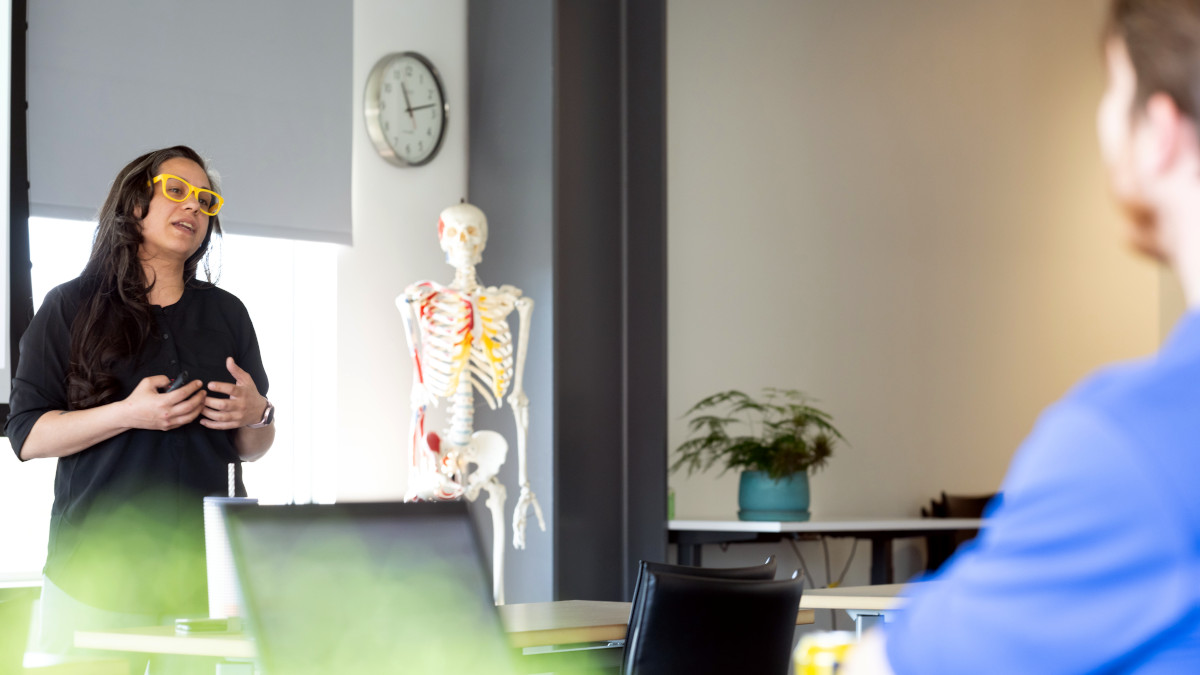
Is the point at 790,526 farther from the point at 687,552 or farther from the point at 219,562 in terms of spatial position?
the point at 219,562

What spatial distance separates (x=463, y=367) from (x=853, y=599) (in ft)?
6.21

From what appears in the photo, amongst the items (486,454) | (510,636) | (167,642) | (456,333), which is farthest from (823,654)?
(486,454)

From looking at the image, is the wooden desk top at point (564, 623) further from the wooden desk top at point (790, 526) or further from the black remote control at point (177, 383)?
the wooden desk top at point (790, 526)

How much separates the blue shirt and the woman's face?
2283 millimetres

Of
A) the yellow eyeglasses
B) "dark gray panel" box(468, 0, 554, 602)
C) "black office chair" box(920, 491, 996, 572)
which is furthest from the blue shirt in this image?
"black office chair" box(920, 491, 996, 572)

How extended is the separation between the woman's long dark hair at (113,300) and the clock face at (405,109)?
256 cm

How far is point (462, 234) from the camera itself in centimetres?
456

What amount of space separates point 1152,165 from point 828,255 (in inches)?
252

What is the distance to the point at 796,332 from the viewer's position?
269 inches

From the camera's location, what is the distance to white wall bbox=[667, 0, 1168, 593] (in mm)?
6461

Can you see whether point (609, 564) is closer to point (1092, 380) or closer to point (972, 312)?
point (972, 312)

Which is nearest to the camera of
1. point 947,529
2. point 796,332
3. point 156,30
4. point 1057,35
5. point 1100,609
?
point 1100,609

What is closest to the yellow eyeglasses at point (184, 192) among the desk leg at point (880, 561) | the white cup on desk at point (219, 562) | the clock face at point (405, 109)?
the white cup on desk at point (219, 562)

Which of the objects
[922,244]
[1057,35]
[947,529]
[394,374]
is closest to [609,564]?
[394,374]
